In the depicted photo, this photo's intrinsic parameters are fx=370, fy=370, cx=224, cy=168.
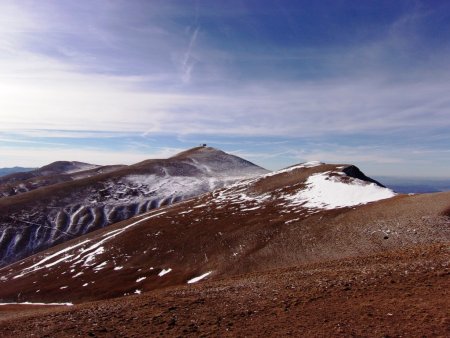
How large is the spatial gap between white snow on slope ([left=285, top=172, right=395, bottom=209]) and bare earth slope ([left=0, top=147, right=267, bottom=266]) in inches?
3783

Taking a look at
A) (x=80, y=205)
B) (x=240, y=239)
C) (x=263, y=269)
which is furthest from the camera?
(x=80, y=205)

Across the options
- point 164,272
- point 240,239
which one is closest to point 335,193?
point 240,239

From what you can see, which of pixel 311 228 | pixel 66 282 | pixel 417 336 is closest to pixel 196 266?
pixel 311 228

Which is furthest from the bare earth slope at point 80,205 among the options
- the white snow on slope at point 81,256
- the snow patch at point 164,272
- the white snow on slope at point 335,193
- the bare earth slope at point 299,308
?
the bare earth slope at point 299,308

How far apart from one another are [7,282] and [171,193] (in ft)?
325

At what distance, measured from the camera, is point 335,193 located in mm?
71000

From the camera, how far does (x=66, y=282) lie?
67000 mm

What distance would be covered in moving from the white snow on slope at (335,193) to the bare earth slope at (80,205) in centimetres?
9609

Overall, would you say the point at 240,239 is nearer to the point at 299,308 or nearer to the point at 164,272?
the point at 164,272

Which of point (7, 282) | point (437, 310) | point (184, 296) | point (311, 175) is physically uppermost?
point (311, 175)

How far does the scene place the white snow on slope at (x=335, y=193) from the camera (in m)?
63.8

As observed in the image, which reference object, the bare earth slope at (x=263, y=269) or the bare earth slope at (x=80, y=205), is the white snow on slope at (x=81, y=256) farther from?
the bare earth slope at (x=80, y=205)

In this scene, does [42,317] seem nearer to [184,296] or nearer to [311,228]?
[184,296]

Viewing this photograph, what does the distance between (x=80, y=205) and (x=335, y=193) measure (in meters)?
126
